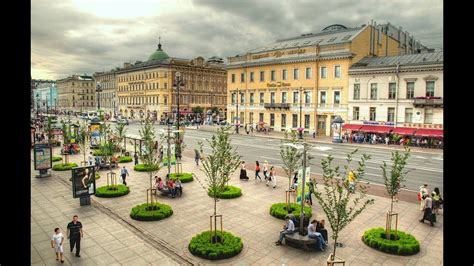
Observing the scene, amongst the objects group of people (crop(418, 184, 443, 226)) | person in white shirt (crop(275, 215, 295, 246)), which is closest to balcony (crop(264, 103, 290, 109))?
group of people (crop(418, 184, 443, 226))

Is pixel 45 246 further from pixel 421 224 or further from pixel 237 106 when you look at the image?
pixel 237 106

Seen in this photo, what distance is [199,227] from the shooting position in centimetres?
1542

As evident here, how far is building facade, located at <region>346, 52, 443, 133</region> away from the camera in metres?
42.6

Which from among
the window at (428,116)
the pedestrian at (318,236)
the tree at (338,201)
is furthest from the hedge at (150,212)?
the window at (428,116)

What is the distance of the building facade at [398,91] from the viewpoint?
140 ft

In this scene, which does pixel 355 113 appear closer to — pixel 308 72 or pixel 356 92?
pixel 356 92

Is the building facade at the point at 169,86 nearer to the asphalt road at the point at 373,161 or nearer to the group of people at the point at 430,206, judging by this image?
the asphalt road at the point at 373,161

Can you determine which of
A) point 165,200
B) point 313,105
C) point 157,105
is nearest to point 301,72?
point 313,105

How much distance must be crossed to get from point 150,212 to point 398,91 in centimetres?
4078

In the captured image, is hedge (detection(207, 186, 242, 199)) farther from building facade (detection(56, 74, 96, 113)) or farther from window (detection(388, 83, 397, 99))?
building facade (detection(56, 74, 96, 113))

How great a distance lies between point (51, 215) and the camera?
56.1ft

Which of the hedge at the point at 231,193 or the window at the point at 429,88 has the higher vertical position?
the window at the point at 429,88

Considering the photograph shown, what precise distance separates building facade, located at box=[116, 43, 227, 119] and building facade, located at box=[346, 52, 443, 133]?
5581 centimetres

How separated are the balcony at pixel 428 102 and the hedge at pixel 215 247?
3834cm
